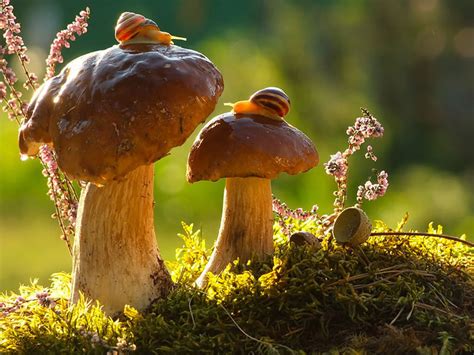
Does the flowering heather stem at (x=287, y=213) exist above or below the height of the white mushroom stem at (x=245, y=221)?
above

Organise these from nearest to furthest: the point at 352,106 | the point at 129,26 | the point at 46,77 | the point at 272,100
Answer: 1. the point at 129,26
2. the point at 272,100
3. the point at 46,77
4. the point at 352,106

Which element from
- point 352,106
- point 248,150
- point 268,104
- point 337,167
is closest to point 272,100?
point 268,104

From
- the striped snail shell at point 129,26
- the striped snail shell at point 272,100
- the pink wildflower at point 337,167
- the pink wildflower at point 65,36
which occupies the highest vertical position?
the pink wildflower at point 65,36

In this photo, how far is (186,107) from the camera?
1.99m

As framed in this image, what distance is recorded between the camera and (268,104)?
92.0 inches

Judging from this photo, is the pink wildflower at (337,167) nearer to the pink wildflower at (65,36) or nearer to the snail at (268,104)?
the snail at (268,104)

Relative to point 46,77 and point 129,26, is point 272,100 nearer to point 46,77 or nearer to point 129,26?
point 129,26

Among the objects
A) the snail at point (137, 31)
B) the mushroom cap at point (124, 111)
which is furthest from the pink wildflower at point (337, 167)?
the snail at point (137, 31)

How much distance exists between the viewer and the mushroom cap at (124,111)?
1.95m

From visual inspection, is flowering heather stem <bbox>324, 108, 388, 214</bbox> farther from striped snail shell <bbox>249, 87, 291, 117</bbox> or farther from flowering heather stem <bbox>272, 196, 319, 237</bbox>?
striped snail shell <bbox>249, 87, 291, 117</bbox>

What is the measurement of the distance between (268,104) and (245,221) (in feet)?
1.26

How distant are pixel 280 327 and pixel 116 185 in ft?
2.12

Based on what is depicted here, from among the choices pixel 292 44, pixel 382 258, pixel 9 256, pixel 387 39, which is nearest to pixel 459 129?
pixel 387 39

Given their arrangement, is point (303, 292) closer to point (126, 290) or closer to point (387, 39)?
point (126, 290)
